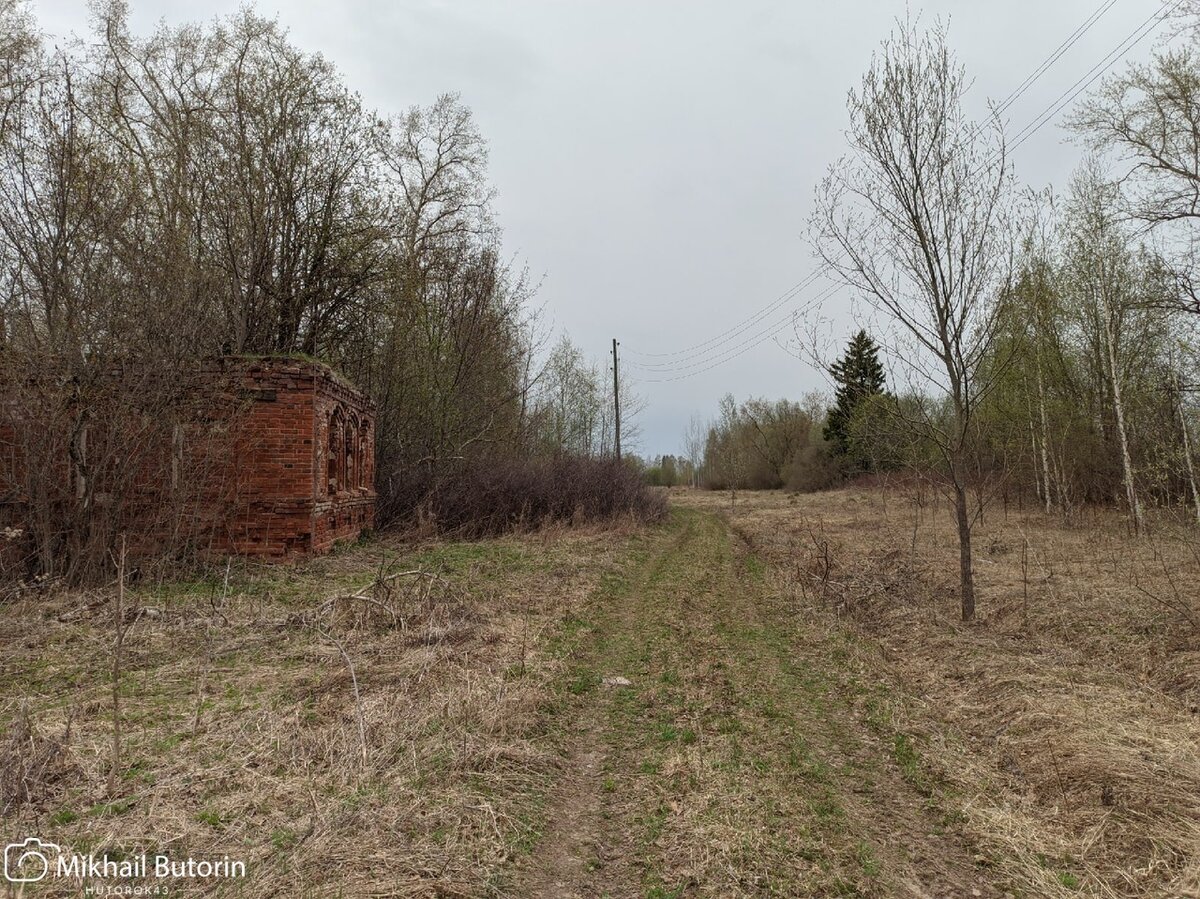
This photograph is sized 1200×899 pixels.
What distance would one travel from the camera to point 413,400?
22359 millimetres

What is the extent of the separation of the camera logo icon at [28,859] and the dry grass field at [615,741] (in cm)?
12

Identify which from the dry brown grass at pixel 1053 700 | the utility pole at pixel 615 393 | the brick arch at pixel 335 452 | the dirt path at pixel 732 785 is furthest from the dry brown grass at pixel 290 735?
the utility pole at pixel 615 393

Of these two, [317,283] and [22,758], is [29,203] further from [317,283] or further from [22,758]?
[22,758]

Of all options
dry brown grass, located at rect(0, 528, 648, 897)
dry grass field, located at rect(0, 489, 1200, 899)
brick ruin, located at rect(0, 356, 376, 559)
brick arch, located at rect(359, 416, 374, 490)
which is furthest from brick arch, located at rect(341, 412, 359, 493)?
dry brown grass, located at rect(0, 528, 648, 897)

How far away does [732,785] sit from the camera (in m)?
4.28

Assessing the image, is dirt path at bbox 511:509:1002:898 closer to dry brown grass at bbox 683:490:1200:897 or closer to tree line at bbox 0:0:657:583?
dry brown grass at bbox 683:490:1200:897

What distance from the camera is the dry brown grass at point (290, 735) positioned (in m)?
3.38

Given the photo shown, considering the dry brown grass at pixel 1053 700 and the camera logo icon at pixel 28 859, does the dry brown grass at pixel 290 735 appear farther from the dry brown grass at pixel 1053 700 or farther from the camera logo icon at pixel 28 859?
the dry brown grass at pixel 1053 700

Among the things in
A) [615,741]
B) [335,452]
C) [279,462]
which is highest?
[335,452]

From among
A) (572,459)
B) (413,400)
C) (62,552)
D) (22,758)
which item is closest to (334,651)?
(22,758)

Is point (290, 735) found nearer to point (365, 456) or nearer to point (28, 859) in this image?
point (28, 859)

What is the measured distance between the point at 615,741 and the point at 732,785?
1187mm

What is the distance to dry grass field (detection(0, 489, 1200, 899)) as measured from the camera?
3377 millimetres

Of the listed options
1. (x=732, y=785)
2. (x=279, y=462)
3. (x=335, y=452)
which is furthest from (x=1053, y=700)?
(x=335, y=452)
